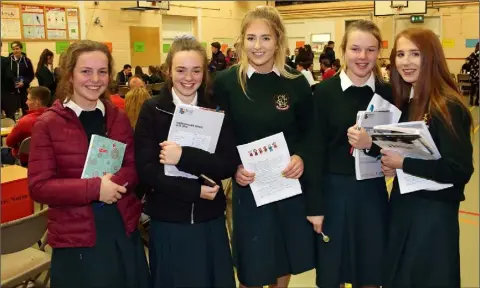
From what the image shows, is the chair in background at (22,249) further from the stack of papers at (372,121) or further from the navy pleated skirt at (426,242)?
the navy pleated skirt at (426,242)

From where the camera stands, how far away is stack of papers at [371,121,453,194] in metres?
2.08

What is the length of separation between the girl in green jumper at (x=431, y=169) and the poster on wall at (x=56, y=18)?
38.2 feet

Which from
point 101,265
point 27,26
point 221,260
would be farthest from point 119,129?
point 27,26

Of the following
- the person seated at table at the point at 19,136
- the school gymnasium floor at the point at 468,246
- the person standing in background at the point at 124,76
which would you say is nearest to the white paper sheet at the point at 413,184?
the school gymnasium floor at the point at 468,246

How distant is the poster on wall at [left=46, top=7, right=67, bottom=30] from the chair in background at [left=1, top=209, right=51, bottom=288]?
1056cm

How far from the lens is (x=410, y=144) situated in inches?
84.3

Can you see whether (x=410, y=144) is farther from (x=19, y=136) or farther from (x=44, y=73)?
(x=44, y=73)

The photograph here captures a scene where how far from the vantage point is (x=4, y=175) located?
11.5 feet

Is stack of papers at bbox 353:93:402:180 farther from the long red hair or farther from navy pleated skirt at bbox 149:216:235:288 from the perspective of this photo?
navy pleated skirt at bbox 149:216:235:288

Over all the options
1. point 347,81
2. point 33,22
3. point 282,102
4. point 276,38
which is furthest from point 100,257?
point 33,22

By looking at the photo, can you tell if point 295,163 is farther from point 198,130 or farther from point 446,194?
point 446,194

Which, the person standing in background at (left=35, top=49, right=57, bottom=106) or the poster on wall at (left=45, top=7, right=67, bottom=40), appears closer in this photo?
the person standing in background at (left=35, top=49, right=57, bottom=106)

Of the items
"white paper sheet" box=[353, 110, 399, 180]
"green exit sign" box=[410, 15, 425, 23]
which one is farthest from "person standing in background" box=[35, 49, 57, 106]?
"green exit sign" box=[410, 15, 425, 23]

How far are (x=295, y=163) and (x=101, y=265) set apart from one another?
1.06 metres
